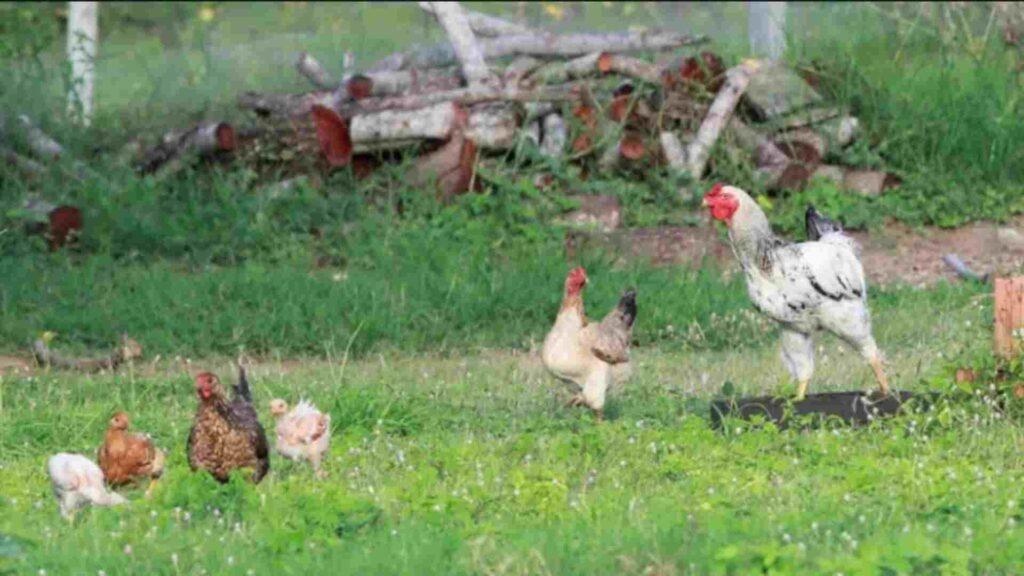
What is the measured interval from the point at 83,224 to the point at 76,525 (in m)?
6.62

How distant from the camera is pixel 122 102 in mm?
19156

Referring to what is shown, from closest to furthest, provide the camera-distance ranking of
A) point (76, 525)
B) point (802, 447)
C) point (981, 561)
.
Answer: point (981, 561)
point (76, 525)
point (802, 447)

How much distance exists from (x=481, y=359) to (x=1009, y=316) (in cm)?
351

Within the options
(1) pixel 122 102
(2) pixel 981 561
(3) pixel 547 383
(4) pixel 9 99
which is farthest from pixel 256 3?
(2) pixel 981 561

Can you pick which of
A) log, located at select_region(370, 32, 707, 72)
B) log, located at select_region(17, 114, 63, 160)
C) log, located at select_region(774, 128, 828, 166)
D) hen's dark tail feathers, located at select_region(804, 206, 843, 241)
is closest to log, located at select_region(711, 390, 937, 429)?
hen's dark tail feathers, located at select_region(804, 206, 843, 241)

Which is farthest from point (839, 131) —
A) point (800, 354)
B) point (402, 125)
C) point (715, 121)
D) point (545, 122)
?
point (800, 354)

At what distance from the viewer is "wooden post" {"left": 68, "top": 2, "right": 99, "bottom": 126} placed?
1583 cm

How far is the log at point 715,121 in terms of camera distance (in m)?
15.0

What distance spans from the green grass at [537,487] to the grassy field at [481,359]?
19 millimetres

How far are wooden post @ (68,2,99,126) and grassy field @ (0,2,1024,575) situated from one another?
179 mm

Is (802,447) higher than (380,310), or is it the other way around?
(802,447)

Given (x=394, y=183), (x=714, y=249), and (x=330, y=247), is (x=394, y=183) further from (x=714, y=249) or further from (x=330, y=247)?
(x=714, y=249)

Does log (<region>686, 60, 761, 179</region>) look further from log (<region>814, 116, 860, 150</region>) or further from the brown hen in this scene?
the brown hen

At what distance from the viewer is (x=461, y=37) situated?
15.5m
